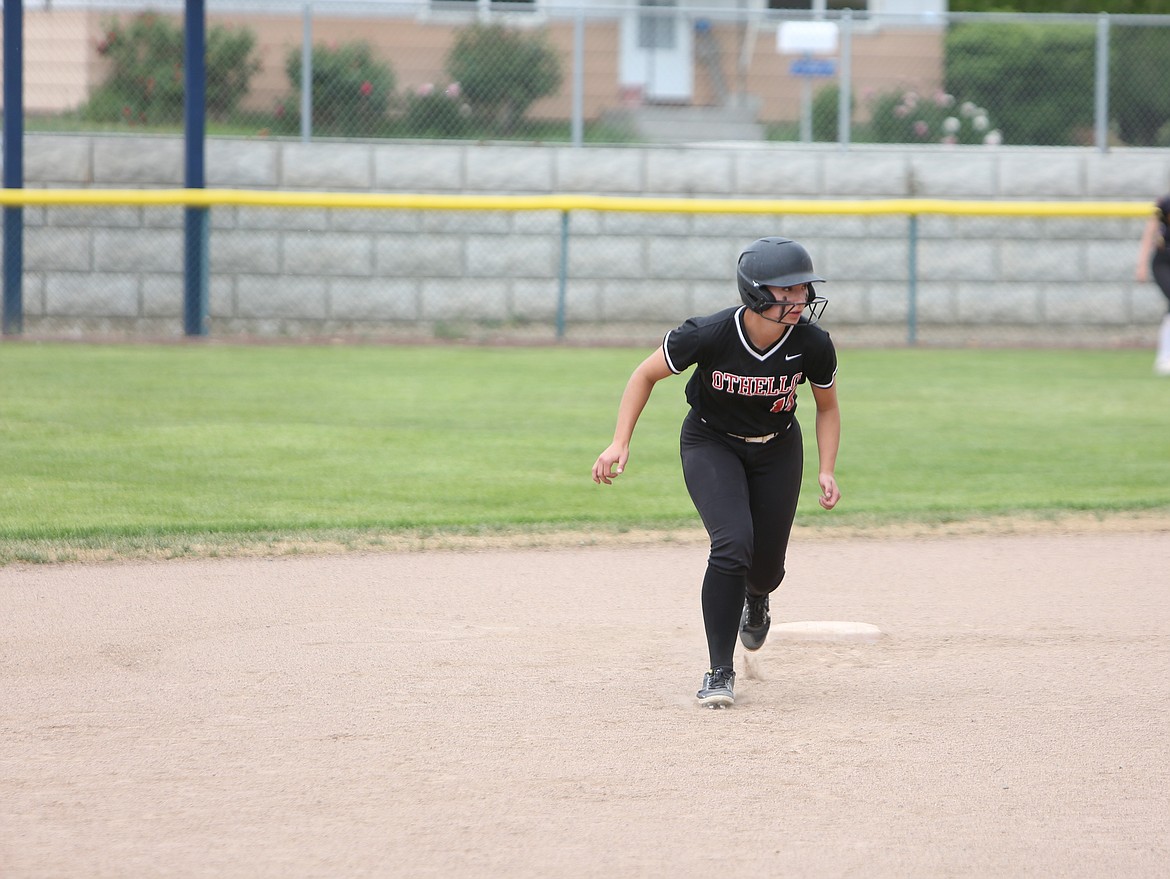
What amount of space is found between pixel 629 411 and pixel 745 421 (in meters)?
0.40

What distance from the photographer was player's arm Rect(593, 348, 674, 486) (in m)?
4.86

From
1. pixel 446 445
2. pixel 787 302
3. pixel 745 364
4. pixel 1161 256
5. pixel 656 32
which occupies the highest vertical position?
pixel 656 32

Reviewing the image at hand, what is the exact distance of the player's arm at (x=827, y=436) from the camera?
505 centimetres

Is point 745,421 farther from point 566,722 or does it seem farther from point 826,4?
point 826,4

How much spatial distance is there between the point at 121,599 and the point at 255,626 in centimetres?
76

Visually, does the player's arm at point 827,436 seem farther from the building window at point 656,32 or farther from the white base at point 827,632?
Result: the building window at point 656,32

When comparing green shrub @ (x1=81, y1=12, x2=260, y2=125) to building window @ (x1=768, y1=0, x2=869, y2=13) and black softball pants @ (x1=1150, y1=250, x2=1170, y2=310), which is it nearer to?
building window @ (x1=768, y1=0, x2=869, y2=13)

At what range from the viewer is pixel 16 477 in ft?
28.2

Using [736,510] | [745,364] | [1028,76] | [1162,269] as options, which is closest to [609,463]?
[736,510]

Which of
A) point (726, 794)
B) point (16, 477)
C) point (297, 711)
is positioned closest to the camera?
point (726, 794)

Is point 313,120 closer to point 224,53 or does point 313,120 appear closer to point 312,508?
Result: point 224,53

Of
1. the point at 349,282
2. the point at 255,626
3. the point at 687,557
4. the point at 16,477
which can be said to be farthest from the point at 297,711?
the point at 349,282

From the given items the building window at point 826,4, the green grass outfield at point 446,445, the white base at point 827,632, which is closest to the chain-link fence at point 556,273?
the green grass outfield at point 446,445

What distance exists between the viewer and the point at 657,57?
16.6m
